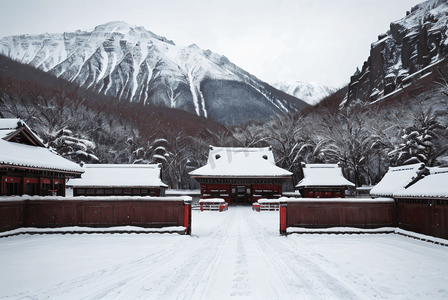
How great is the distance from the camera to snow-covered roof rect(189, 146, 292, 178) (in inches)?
1312

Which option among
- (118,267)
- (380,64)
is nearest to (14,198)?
(118,267)

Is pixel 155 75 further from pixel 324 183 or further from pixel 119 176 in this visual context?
pixel 324 183

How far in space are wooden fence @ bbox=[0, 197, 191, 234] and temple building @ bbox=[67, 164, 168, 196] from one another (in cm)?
1454

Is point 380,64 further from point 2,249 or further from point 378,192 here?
point 2,249

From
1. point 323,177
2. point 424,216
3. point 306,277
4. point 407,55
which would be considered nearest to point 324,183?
point 323,177

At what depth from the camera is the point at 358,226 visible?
43.8ft

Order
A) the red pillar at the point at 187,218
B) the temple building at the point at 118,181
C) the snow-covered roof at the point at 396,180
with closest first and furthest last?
the red pillar at the point at 187,218
the snow-covered roof at the point at 396,180
the temple building at the point at 118,181

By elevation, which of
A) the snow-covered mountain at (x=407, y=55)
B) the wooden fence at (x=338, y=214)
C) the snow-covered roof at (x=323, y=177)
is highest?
the snow-covered mountain at (x=407, y=55)

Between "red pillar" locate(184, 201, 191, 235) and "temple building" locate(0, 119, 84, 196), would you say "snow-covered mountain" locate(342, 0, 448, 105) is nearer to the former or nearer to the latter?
"red pillar" locate(184, 201, 191, 235)

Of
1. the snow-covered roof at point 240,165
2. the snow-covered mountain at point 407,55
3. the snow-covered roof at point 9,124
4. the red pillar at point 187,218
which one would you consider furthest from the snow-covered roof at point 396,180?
the snow-covered mountain at point 407,55

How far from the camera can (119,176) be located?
2920 cm

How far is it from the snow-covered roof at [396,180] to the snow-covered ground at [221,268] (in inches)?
109

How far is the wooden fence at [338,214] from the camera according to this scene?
13.3 m

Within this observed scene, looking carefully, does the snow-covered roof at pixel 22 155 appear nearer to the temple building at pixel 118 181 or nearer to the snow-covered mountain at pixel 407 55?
the temple building at pixel 118 181
